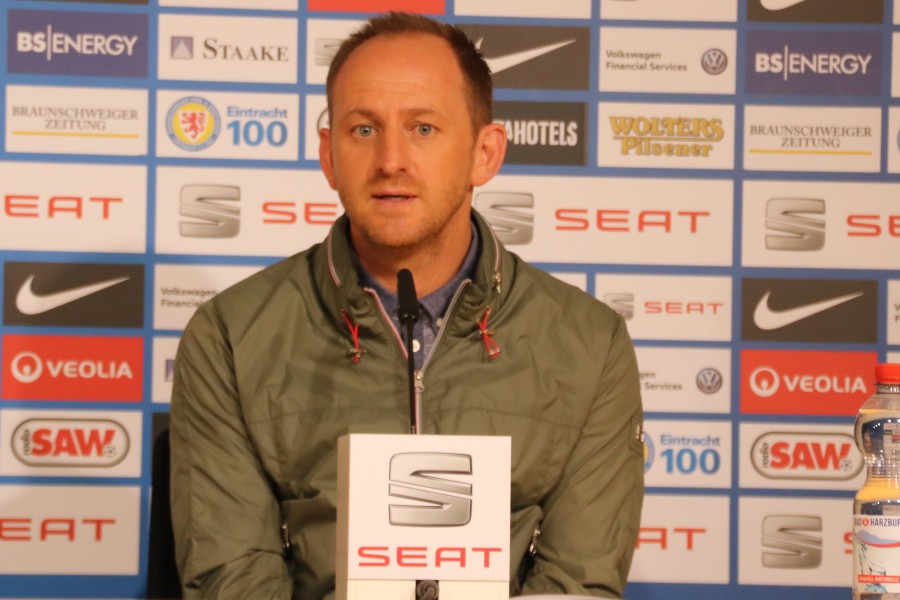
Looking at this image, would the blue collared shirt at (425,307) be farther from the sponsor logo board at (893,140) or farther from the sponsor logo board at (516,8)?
the sponsor logo board at (893,140)

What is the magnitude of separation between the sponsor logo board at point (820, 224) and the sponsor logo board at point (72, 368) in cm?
144

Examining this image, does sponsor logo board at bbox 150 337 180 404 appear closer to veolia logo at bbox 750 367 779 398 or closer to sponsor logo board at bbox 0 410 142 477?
sponsor logo board at bbox 0 410 142 477

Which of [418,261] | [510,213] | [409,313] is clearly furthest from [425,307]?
[510,213]

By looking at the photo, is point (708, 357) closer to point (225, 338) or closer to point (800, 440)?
point (800, 440)

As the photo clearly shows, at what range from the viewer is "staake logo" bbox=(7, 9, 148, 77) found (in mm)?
2738

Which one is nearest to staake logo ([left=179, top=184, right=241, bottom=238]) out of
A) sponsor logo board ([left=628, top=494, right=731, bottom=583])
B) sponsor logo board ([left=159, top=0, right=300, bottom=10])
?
sponsor logo board ([left=159, top=0, right=300, bottom=10])

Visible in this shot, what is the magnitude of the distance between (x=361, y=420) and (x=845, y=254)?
1.51 meters

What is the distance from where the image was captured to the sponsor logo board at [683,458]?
2.77m

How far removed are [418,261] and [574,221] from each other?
979mm

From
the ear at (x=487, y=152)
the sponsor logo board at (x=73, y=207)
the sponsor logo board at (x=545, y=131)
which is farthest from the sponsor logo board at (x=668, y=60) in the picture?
the sponsor logo board at (x=73, y=207)

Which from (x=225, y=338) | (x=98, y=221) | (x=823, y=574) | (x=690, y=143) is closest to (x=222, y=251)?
(x=98, y=221)

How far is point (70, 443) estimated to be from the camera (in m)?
2.71

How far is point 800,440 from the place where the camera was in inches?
110

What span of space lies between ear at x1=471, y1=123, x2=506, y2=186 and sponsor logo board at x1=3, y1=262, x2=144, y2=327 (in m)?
1.08
